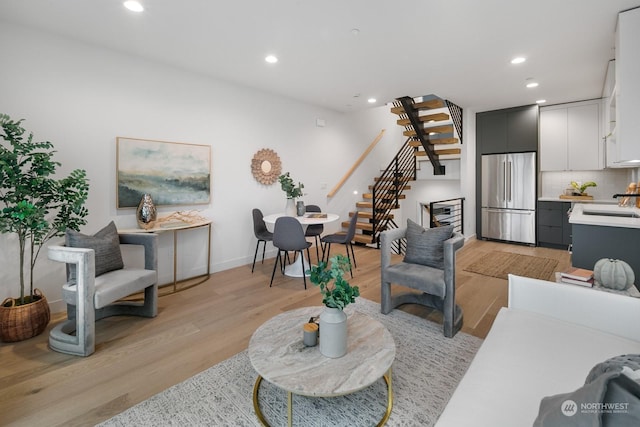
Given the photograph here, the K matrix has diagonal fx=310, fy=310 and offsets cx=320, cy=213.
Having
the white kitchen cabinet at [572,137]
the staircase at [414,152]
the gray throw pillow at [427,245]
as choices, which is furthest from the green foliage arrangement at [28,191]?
the white kitchen cabinet at [572,137]

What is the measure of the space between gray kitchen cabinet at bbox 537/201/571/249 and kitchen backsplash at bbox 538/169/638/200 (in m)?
0.51

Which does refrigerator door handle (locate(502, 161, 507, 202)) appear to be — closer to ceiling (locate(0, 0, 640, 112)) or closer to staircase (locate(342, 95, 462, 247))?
staircase (locate(342, 95, 462, 247))

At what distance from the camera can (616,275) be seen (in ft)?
6.59

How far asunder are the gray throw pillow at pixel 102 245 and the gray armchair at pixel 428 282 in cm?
241

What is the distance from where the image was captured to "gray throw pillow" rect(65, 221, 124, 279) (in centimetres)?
251

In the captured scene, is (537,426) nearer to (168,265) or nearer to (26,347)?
(26,347)

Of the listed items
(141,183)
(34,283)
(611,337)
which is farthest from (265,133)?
(611,337)

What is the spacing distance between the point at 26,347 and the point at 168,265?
153 cm

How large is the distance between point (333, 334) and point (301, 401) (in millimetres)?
531

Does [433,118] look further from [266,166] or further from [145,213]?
[145,213]

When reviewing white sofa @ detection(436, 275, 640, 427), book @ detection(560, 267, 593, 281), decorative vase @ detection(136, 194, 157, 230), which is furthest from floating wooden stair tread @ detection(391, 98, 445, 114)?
decorative vase @ detection(136, 194, 157, 230)

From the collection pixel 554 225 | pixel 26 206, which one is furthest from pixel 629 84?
pixel 26 206

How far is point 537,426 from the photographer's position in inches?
34.0

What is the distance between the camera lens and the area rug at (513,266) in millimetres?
4137
